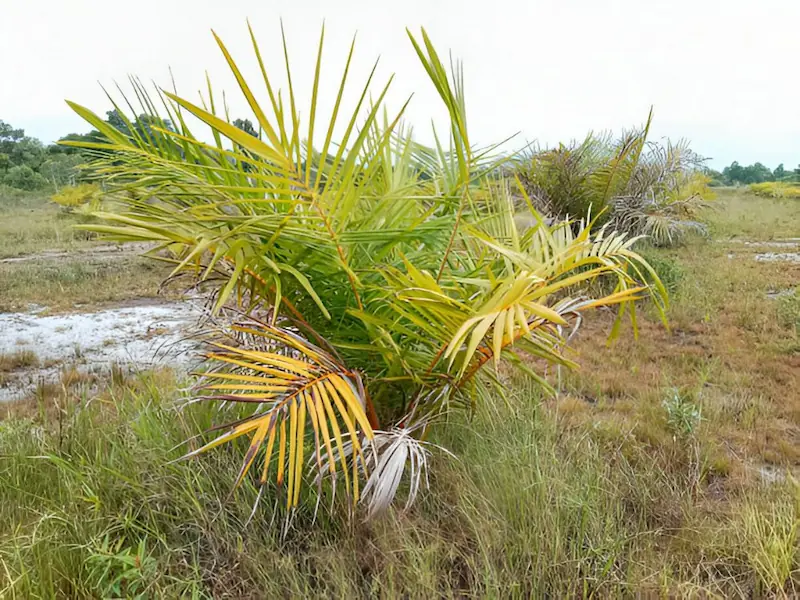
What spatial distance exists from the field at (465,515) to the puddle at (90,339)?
1.21 m

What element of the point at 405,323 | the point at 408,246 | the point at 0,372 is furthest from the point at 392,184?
the point at 0,372

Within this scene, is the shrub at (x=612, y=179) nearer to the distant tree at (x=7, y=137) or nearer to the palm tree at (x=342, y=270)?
the palm tree at (x=342, y=270)

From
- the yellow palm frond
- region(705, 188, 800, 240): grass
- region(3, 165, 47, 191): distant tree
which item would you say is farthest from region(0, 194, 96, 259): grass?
region(705, 188, 800, 240): grass

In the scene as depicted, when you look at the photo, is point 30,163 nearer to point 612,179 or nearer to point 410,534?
point 612,179

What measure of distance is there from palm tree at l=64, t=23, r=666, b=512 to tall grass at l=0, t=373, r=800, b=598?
15 cm

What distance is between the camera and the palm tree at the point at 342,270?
1.08 metres

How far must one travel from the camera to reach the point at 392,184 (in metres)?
1.78

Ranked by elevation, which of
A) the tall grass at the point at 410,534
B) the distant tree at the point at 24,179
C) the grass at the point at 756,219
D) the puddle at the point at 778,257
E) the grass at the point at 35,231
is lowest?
the puddle at the point at 778,257

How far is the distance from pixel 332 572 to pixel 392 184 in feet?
3.88

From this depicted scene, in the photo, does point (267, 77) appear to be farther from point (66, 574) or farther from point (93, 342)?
point (93, 342)

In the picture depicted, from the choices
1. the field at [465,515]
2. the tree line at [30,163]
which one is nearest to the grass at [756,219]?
the field at [465,515]

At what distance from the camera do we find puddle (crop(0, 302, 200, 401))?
3379 millimetres

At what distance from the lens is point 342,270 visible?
4.87ft

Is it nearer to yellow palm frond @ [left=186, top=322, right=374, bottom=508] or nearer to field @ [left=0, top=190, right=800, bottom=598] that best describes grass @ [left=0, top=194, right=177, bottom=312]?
field @ [left=0, top=190, right=800, bottom=598]
